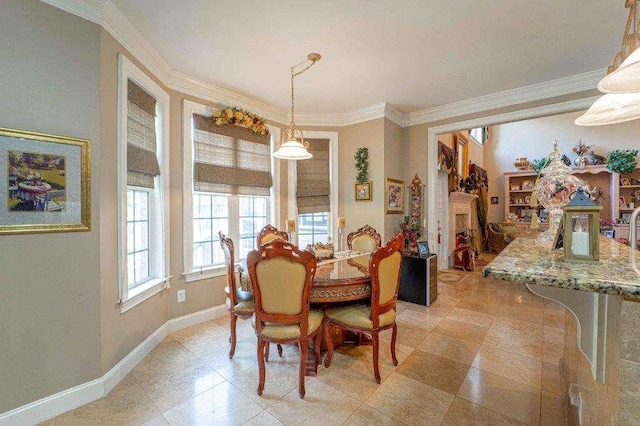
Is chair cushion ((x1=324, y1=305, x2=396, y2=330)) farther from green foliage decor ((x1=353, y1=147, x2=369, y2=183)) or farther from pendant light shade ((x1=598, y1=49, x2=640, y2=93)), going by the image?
green foliage decor ((x1=353, y1=147, x2=369, y2=183))

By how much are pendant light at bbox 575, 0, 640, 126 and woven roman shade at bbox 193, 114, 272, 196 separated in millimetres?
3235

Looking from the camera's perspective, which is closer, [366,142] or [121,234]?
[121,234]

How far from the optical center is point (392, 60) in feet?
8.95

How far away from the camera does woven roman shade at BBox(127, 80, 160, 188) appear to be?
2.28 metres

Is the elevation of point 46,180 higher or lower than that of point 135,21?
lower

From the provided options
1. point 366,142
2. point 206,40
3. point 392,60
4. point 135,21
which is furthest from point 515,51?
point 135,21

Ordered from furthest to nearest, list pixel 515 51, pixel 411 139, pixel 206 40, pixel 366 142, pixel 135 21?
pixel 411 139
pixel 366 142
pixel 515 51
pixel 206 40
pixel 135 21

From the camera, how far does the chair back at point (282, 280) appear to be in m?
1.81

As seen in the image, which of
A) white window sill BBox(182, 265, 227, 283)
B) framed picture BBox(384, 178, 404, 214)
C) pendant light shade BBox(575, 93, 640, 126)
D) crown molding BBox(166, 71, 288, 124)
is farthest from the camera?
framed picture BBox(384, 178, 404, 214)

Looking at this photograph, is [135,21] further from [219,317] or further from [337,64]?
[219,317]

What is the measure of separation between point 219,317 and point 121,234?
165cm

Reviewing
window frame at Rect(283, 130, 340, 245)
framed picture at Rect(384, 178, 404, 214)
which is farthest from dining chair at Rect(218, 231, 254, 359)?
framed picture at Rect(384, 178, 404, 214)

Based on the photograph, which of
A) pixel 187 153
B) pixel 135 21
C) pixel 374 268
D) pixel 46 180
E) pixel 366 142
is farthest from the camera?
pixel 366 142

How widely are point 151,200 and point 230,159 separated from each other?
106 cm
